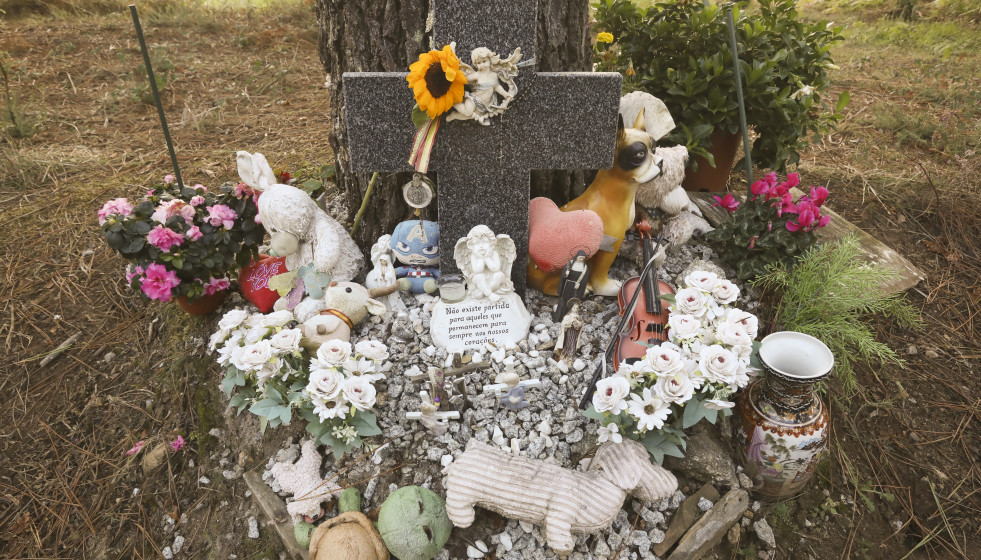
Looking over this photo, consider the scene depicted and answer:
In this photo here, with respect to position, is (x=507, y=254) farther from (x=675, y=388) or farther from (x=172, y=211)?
(x=172, y=211)

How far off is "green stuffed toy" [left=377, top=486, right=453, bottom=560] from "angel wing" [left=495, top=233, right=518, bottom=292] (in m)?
1.05

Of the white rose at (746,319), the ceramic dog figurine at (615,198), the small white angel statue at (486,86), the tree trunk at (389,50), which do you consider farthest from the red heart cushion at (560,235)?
the white rose at (746,319)

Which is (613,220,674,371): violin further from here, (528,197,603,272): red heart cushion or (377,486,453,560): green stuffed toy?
(377,486,453,560): green stuffed toy

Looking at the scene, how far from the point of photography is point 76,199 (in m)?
4.01

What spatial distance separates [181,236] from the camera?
2609 millimetres

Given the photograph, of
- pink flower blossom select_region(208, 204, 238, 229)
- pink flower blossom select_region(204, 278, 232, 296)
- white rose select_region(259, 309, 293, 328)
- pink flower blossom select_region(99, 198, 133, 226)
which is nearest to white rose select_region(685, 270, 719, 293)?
white rose select_region(259, 309, 293, 328)

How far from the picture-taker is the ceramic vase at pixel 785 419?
2.12 metres

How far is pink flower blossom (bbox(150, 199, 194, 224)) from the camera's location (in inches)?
103

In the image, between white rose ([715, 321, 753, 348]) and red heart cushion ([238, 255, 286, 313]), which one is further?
red heart cushion ([238, 255, 286, 313])

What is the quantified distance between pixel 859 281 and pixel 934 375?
72cm

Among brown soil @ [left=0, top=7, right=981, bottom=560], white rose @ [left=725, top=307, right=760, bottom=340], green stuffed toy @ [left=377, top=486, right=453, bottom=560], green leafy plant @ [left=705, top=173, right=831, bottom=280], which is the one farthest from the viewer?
green leafy plant @ [left=705, top=173, right=831, bottom=280]

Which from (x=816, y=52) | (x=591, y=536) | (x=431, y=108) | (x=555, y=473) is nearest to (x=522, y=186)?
(x=431, y=108)

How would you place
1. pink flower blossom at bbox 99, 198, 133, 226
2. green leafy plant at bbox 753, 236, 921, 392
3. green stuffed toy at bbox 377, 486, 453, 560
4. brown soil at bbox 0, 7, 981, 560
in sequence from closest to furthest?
1. green stuffed toy at bbox 377, 486, 453, 560
2. brown soil at bbox 0, 7, 981, 560
3. green leafy plant at bbox 753, 236, 921, 392
4. pink flower blossom at bbox 99, 198, 133, 226

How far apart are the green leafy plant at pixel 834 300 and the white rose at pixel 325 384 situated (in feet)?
A: 6.54
